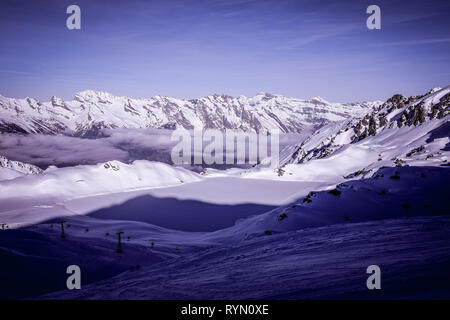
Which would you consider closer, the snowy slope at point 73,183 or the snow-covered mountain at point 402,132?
the snowy slope at point 73,183

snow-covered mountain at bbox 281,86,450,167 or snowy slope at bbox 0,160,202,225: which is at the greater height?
snow-covered mountain at bbox 281,86,450,167

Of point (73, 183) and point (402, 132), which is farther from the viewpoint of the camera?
point (402, 132)

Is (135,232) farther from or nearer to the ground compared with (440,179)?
nearer to the ground

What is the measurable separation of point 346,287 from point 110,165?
98.6 m

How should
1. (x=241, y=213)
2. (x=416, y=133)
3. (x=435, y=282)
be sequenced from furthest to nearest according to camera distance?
(x=416, y=133) < (x=241, y=213) < (x=435, y=282)

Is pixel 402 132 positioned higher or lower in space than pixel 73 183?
higher

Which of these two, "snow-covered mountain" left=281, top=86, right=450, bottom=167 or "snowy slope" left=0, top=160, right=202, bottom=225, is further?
"snow-covered mountain" left=281, top=86, right=450, bottom=167

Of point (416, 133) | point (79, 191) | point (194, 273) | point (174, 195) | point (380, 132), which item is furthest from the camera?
point (380, 132)

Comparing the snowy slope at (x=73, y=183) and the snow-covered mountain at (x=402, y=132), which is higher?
the snow-covered mountain at (x=402, y=132)
